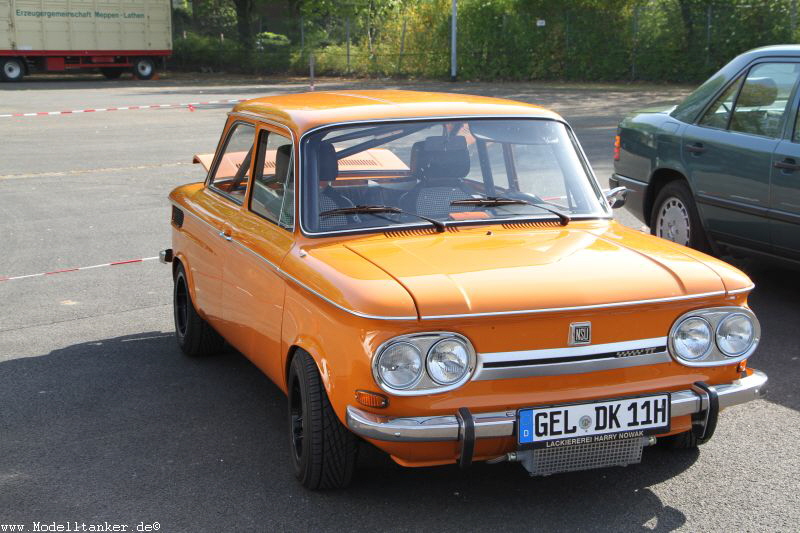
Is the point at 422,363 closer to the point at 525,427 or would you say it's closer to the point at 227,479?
the point at 525,427

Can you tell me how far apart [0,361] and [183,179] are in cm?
794

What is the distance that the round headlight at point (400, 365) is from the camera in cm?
382

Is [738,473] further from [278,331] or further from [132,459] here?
[132,459]

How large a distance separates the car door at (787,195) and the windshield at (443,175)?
2.26 meters

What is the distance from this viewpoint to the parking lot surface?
4.14 meters

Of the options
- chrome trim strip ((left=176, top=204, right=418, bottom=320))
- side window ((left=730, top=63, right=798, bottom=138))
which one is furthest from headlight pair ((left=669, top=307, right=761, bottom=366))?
side window ((left=730, top=63, right=798, bottom=138))

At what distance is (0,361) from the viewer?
6.37 meters

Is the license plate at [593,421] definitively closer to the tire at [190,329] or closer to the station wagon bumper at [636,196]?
the tire at [190,329]

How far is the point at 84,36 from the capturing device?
1500 inches

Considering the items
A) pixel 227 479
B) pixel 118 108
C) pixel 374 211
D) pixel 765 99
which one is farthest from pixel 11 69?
pixel 227 479

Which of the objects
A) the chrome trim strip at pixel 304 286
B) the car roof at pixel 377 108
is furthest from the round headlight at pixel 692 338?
the car roof at pixel 377 108

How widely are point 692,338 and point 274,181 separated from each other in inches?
85.8

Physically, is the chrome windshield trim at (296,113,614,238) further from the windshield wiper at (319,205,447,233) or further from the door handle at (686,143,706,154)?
→ the door handle at (686,143,706,154)

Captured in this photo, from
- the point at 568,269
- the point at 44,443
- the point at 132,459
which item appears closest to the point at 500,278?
the point at 568,269
